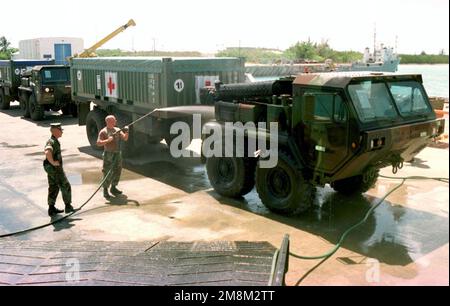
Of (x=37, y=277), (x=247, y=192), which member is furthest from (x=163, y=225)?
(x=37, y=277)

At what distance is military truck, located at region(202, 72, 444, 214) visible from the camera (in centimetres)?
650

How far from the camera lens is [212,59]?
10789 mm

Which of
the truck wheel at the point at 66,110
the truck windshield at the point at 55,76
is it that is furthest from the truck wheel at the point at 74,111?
the truck windshield at the point at 55,76

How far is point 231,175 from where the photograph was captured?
8398 millimetres

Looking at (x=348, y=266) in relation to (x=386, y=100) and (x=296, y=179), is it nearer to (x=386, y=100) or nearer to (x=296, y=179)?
(x=296, y=179)

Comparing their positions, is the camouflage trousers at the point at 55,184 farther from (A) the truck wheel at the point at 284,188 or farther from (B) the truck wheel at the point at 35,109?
(B) the truck wheel at the point at 35,109

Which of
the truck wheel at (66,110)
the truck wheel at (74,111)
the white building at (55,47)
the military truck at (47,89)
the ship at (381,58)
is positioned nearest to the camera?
the military truck at (47,89)

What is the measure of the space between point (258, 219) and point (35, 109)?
13751 millimetres

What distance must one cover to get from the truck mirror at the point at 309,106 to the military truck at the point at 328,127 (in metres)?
0.01

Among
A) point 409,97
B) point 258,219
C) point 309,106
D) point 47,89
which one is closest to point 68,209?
point 258,219

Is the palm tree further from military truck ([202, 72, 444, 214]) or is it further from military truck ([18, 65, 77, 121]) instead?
military truck ([202, 72, 444, 214])

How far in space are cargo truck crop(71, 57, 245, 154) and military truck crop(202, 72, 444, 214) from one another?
2.02 m

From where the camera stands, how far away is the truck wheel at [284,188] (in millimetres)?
7180

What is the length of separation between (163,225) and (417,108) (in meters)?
4.17
